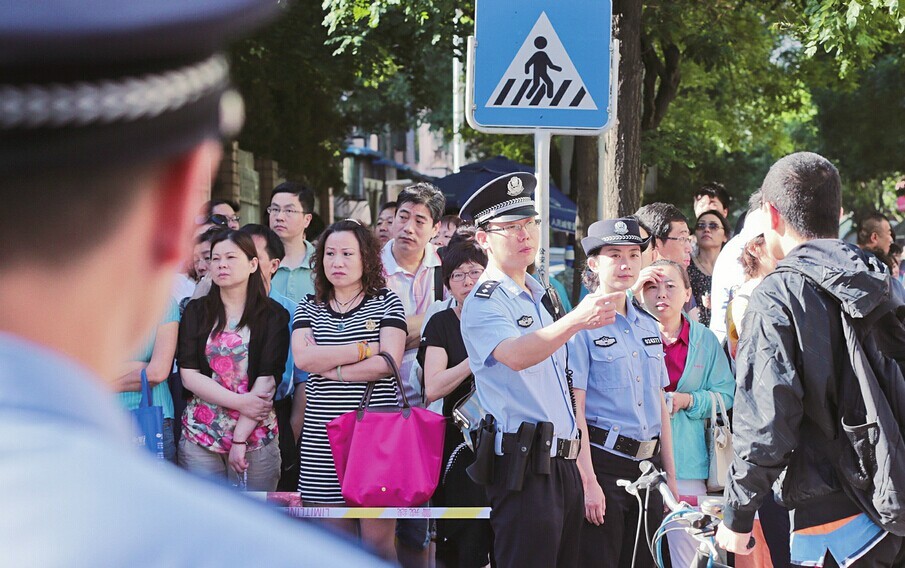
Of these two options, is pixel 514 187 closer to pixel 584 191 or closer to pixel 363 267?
pixel 363 267

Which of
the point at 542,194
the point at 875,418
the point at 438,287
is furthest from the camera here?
the point at 438,287

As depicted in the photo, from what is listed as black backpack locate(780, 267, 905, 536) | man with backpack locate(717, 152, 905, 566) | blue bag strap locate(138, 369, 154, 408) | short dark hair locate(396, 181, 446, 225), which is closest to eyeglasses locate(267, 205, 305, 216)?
short dark hair locate(396, 181, 446, 225)

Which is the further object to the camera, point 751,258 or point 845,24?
point 845,24

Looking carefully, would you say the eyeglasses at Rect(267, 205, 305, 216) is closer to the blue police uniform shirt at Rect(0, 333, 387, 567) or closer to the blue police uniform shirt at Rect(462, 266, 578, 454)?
the blue police uniform shirt at Rect(462, 266, 578, 454)

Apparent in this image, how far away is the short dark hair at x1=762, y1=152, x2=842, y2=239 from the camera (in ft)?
13.8

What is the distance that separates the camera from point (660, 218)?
8.07 metres

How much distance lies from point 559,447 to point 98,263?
434cm

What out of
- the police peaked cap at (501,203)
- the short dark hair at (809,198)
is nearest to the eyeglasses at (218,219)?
the police peaked cap at (501,203)

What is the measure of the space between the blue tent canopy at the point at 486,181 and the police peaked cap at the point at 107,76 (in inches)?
554

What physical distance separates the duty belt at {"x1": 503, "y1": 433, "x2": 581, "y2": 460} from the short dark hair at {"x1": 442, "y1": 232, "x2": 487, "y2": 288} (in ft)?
5.68

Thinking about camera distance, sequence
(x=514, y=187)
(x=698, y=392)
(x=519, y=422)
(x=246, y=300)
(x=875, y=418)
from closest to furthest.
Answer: (x=875, y=418)
(x=519, y=422)
(x=514, y=187)
(x=698, y=392)
(x=246, y=300)

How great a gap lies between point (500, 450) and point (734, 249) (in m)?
2.85

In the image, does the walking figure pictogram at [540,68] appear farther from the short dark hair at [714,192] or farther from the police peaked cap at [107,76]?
the police peaked cap at [107,76]

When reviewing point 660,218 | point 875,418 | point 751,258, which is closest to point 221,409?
point 751,258
